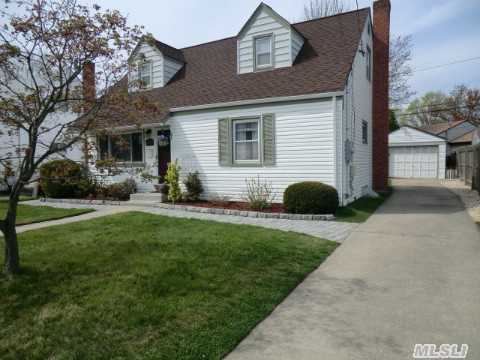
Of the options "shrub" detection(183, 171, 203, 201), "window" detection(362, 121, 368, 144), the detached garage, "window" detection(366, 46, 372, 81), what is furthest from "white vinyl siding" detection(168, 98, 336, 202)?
the detached garage

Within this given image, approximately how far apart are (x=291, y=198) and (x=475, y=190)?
11.7m

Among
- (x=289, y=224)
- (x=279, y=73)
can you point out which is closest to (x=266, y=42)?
(x=279, y=73)

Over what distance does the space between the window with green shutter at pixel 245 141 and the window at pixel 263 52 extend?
2.52 meters

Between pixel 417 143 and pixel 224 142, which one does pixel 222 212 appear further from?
pixel 417 143

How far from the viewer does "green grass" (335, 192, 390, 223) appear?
9.27 m

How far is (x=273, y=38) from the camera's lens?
1223 cm

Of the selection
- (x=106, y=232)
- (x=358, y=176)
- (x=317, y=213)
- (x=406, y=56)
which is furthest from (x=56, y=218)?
(x=406, y=56)

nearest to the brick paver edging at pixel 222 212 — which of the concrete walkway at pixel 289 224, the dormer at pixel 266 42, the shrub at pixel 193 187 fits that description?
the concrete walkway at pixel 289 224

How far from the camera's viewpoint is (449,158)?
29.1 m

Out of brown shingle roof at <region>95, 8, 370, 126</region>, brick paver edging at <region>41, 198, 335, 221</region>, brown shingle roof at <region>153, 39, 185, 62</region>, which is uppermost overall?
brown shingle roof at <region>153, 39, 185, 62</region>

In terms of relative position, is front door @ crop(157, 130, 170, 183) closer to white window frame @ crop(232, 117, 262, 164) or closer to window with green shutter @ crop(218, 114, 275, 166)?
window with green shutter @ crop(218, 114, 275, 166)

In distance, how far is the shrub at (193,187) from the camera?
476 inches

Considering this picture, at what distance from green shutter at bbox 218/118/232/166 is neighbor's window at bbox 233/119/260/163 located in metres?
0.17

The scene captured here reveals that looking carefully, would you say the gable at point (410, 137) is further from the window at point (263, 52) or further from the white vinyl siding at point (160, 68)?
the white vinyl siding at point (160, 68)
